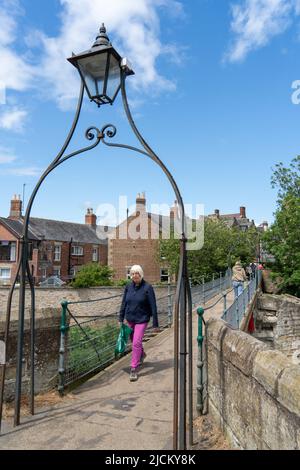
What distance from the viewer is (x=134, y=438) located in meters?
3.80

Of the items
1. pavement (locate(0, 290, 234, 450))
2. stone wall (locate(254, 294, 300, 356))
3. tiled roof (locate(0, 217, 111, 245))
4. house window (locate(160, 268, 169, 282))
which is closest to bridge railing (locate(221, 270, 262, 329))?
pavement (locate(0, 290, 234, 450))

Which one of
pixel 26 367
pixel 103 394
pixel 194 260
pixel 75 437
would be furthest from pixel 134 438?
pixel 194 260

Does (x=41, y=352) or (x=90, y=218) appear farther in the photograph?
(x=90, y=218)

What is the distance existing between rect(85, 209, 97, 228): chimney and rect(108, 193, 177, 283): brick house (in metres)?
8.54

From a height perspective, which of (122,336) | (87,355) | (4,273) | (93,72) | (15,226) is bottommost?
(4,273)

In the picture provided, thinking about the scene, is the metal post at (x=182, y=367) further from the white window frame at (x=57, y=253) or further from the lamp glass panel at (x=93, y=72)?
the white window frame at (x=57, y=253)

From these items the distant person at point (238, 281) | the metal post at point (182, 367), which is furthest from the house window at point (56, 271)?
the metal post at point (182, 367)

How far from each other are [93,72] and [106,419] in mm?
4044

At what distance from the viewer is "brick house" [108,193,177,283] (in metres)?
42.0

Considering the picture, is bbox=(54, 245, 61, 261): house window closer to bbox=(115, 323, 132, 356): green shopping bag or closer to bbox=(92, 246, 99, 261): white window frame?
bbox=(92, 246, 99, 261): white window frame

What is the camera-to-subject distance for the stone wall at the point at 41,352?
4.65 m

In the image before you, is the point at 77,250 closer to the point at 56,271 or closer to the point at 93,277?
the point at 56,271

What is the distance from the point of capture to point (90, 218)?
171ft

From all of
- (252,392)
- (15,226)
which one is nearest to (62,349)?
(252,392)
